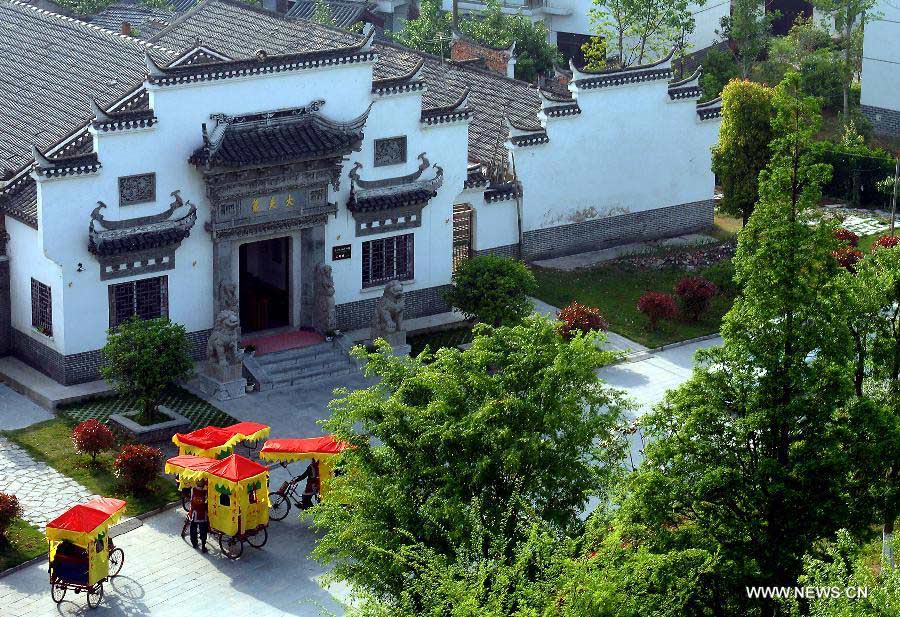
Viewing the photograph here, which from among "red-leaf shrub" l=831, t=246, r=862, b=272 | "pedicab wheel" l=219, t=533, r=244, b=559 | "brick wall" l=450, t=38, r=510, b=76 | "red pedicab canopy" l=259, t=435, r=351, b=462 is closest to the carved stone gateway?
"red pedicab canopy" l=259, t=435, r=351, b=462

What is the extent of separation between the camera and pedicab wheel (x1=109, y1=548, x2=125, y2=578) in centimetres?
2739

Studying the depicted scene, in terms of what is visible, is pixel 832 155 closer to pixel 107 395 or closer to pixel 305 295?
pixel 305 295

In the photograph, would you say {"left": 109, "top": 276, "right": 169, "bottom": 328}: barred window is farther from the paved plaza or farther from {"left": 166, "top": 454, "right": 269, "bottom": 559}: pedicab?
{"left": 166, "top": 454, "right": 269, "bottom": 559}: pedicab

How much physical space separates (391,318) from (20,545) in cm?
1123

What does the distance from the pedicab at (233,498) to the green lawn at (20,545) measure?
2430 millimetres

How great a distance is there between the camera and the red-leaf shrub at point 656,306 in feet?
127

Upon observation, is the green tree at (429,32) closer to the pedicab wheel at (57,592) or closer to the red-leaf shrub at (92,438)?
the red-leaf shrub at (92,438)

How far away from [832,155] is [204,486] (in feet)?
88.6

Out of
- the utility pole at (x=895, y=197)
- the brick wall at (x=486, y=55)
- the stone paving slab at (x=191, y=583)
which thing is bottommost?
the stone paving slab at (x=191, y=583)

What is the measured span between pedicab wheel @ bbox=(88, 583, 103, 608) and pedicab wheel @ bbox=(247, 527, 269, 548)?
2905 millimetres

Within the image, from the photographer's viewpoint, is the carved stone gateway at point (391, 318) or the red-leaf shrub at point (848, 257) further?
the red-leaf shrub at point (848, 257)

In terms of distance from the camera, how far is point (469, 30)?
184 ft

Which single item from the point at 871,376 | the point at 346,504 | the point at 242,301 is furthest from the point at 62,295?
the point at 871,376

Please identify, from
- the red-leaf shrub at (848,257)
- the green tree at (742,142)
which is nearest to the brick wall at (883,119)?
the green tree at (742,142)
